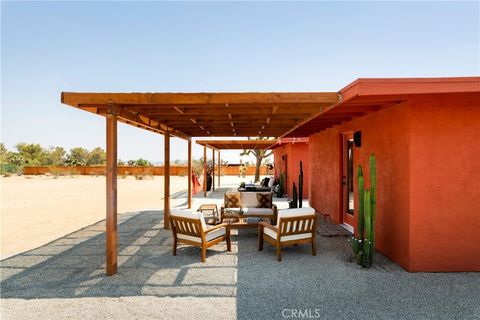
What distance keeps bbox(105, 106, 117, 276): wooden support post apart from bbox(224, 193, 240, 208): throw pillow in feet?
12.7

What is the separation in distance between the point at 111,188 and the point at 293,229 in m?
3.09

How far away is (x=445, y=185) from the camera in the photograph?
4.44 meters

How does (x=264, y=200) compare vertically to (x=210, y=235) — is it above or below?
above

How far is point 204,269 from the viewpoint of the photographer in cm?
466

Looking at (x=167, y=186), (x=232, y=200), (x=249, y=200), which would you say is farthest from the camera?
(x=249, y=200)

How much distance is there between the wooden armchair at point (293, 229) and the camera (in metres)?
5.09

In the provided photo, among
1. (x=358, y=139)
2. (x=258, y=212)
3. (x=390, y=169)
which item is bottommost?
(x=258, y=212)

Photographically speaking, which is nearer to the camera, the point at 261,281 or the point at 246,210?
the point at 261,281

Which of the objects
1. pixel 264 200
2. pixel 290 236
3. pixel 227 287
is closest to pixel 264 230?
pixel 290 236

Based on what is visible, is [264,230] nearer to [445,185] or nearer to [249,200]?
[249,200]

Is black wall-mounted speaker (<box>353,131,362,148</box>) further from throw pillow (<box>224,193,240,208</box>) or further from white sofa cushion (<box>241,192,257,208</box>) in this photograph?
throw pillow (<box>224,193,240,208</box>)

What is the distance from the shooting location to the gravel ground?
3.32 meters

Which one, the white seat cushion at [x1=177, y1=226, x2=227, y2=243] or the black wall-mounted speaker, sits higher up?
the black wall-mounted speaker

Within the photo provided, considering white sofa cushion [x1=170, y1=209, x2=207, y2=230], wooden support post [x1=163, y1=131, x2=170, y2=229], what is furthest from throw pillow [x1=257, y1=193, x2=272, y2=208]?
white sofa cushion [x1=170, y1=209, x2=207, y2=230]
